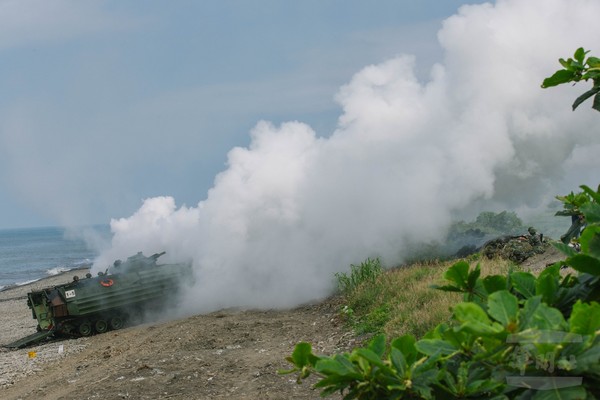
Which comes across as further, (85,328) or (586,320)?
(85,328)

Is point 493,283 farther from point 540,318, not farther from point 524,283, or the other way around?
point 540,318

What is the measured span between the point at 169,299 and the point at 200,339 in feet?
26.5

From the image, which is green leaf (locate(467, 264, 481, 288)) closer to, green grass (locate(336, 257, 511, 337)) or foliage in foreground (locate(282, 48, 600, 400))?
foliage in foreground (locate(282, 48, 600, 400))

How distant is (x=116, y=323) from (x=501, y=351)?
1763 cm

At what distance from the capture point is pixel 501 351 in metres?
1.31

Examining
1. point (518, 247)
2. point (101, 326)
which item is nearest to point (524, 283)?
point (518, 247)

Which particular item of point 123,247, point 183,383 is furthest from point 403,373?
point 123,247

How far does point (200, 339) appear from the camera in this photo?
1108 cm

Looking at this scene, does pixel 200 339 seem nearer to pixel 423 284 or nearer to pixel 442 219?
pixel 423 284

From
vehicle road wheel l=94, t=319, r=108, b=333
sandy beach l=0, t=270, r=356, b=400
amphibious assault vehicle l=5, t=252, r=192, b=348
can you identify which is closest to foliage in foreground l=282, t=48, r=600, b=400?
sandy beach l=0, t=270, r=356, b=400

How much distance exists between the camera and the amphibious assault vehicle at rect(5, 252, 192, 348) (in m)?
16.8

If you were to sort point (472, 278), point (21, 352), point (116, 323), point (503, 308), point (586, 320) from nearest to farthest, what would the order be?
point (586, 320) < point (503, 308) < point (472, 278) < point (21, 352) < point (116, 323)

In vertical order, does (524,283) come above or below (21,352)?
above

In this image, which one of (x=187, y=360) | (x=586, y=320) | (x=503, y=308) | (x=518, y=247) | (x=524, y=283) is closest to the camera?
(x=586, y=320)
